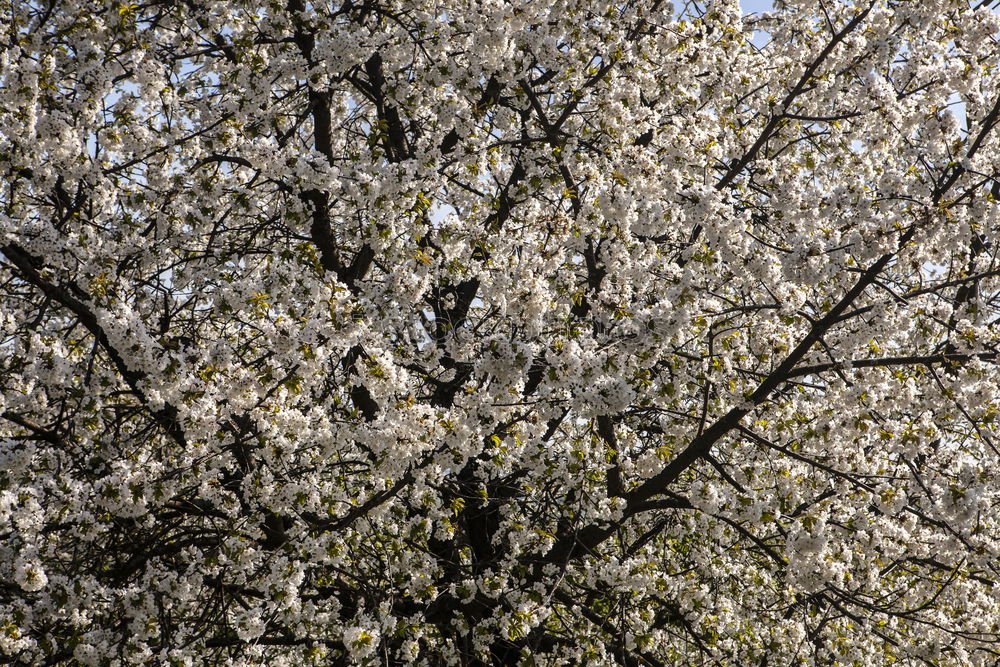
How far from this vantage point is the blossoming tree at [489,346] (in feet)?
21.4

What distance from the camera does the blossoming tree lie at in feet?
21.4

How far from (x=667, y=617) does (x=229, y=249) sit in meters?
6.46

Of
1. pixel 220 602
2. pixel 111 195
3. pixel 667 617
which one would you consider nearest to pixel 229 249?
pixel 111 195

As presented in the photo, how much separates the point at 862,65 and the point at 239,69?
19.7ft

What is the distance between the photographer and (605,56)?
828cm

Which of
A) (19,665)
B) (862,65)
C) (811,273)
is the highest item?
(862,65)

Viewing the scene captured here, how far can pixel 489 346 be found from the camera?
5895 mm

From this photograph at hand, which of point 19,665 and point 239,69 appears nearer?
point 19,665

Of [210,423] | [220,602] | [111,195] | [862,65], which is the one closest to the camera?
[210,423]

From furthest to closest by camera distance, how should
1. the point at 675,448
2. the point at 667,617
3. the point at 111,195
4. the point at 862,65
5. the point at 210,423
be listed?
the point at 667,617 → the point at 675,448 → the point at 862,65 → the point at 111,195 → the point at 210,423

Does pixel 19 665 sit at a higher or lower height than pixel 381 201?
lower

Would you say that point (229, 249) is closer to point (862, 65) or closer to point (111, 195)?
point (111, 195)

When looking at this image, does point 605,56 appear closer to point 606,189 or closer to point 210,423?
point 606,189

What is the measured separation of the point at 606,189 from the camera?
7.35 meters
